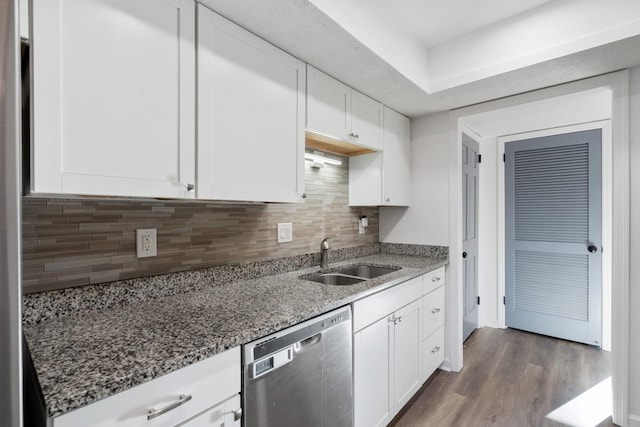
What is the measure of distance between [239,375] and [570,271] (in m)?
3.38

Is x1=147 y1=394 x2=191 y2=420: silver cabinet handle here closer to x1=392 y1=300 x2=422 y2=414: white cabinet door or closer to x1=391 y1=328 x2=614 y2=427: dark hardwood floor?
x1=392 y1=300 x2=422 y2=414: white cabinet door

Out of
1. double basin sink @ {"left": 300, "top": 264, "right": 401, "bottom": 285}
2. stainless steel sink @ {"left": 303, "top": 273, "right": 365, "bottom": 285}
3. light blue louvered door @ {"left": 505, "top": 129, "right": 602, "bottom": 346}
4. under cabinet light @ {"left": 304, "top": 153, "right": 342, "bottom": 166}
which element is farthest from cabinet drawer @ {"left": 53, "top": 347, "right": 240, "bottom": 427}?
light blue louvered door @ {"left": 505, "top": 129, "right": 602, "bottom": 346}

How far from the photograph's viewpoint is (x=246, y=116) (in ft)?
4.57

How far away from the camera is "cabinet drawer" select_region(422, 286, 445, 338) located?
7.30ft

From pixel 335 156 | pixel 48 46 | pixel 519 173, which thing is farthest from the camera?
pixel 519 173

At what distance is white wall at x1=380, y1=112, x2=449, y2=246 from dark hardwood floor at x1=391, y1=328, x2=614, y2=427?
3.54ft

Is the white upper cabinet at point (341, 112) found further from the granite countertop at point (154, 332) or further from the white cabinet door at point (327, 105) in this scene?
the granite countertop at point (154, 332)

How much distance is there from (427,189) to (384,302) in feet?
4.39

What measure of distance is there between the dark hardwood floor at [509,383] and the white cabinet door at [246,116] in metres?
1.68

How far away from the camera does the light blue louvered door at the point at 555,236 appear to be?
293 cm

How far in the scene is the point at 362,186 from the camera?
251 cm

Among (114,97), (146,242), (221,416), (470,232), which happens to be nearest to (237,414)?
(221,416)

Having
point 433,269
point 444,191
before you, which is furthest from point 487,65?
point 433,269

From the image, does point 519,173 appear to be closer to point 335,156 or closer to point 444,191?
point 444,191
